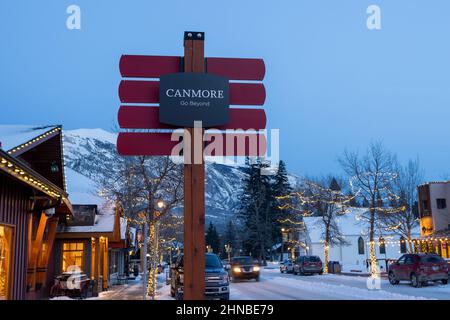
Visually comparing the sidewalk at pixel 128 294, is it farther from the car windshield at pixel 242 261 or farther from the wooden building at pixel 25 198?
the car windshield at pixel 242 261

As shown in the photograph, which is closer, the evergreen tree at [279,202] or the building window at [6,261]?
the building window at [6,261]

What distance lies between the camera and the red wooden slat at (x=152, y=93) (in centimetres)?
636

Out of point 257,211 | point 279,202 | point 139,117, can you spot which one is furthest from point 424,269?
point 279,202

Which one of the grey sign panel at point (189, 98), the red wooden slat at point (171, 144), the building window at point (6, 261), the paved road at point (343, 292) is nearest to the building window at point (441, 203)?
the paved road at point (343, 292)

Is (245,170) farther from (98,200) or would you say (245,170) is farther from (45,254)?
(45,254)

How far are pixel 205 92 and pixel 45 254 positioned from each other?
1379 cm

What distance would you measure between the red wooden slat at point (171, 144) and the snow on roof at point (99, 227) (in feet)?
62.0

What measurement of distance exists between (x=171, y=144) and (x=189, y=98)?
2.10 ft

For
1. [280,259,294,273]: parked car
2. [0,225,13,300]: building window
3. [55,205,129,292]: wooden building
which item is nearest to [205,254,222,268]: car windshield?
[55,205,129,292]: wooden building

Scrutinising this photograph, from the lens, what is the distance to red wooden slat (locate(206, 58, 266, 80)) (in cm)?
641

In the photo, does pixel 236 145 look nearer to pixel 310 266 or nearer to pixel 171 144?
pixel 171 144
